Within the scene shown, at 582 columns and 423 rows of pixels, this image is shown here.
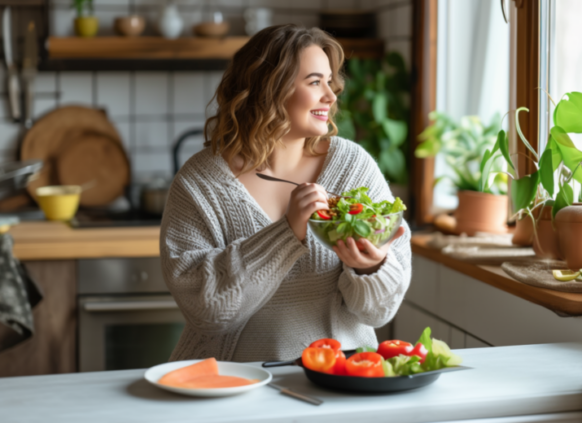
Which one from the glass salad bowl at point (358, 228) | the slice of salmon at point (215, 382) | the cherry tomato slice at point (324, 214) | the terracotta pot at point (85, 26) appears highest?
the terracotta pot at point (85, 26)

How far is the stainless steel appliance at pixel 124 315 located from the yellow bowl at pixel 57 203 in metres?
0.36

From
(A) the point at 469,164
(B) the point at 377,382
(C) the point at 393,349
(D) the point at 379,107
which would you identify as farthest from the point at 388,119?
(B) the point at 377,382

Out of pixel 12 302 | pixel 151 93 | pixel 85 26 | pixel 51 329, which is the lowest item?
Answer: pixel 51 329

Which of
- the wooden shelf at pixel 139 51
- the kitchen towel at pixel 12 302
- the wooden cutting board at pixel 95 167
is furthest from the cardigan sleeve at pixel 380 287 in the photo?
the wooden cutting board at pixel 95 167

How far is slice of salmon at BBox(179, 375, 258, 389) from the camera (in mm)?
1063

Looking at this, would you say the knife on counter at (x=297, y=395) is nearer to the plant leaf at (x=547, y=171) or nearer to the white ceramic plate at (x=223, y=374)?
the white ceramic plate at (x=223, y=374)

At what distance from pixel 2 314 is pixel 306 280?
1.15m

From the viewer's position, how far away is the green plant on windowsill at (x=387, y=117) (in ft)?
8.55

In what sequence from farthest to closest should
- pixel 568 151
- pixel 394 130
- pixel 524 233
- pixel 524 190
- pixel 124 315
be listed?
pixel 394 130, pixel 124 315, pixel 524 233, pixel 524 190, pixel 568 151

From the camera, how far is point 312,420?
0.99 m

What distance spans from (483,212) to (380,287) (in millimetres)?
921

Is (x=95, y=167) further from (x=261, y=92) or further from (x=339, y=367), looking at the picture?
(x=339, y=367)

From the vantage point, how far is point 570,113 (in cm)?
153

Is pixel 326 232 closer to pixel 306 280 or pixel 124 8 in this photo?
pixel 306 280
